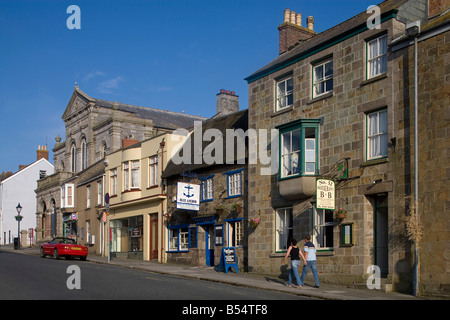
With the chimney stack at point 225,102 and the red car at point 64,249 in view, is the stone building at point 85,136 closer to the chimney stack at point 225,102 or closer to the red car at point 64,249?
the chimney stack at point 225,102

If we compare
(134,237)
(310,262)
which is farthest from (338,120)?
(134,237)

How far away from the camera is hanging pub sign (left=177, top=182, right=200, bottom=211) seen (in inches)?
1171

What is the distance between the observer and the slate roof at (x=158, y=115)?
5500 cm

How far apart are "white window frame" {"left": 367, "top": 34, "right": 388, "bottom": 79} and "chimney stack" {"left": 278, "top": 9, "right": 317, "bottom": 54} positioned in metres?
7.49

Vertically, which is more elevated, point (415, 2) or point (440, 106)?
point (415, 2)

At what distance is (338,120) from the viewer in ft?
73.1

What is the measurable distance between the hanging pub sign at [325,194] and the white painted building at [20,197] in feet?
185

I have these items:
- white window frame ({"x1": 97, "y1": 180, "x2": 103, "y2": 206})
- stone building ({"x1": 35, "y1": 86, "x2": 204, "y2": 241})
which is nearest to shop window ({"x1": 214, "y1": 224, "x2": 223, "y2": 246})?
white window frame ({"x1": 97, "y1": 180, "x2": 103, "y2": 206})

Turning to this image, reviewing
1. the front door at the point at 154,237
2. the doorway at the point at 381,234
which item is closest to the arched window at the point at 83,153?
the front door at the point at 154,237

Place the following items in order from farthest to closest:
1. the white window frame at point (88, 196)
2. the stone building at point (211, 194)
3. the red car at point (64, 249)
Result: the white window frame at point (88, 196), the red car at point (64, 249), the stone building at point (211, 194)

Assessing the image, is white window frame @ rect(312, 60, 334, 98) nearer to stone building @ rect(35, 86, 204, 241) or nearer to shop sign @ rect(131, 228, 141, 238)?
shop sign @ rect(131, 228, 141, 238)

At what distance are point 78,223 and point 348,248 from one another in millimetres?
29826

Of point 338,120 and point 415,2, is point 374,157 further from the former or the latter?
point 415,2

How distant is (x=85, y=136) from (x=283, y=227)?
34861 mm
